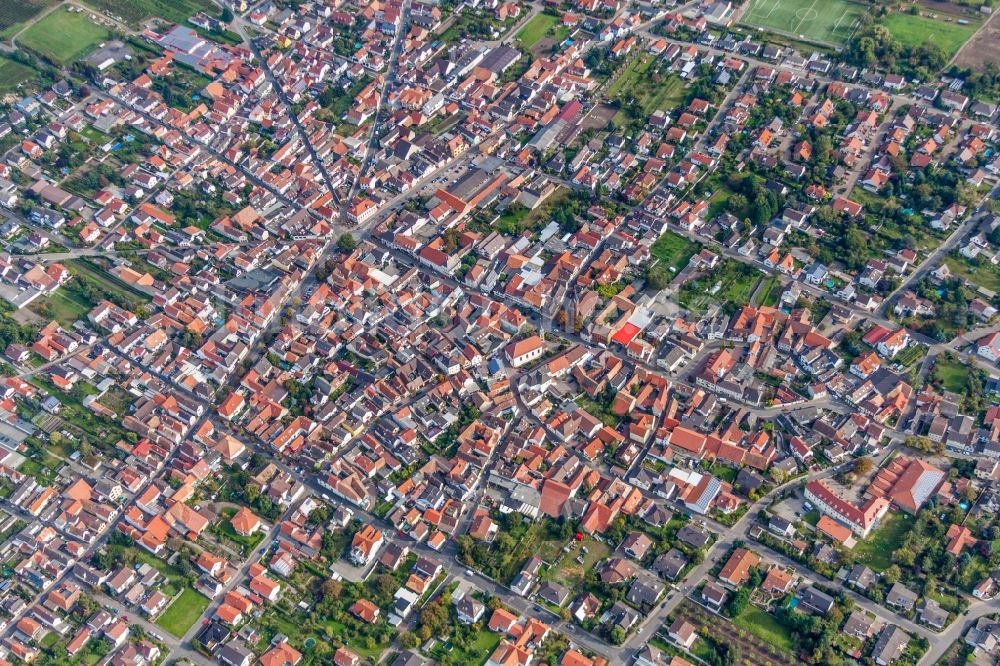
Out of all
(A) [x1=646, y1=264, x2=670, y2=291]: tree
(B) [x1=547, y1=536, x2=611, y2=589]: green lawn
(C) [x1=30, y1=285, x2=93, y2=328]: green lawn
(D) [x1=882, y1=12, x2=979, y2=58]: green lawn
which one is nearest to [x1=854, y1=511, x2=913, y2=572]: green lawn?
(B) [x1=547, y1=536, x2=611, y2=589]: green lawn

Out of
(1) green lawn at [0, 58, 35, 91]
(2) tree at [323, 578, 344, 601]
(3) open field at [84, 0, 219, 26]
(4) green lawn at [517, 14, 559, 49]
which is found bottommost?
(2) tree at [323, 578, 344, 601]

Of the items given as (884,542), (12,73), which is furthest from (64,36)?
(884,542)

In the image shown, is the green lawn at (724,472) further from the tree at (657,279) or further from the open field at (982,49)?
the open field at (982,49)

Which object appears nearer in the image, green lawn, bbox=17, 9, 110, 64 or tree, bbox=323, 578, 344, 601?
tree, bbox=323, 578, 344, 601

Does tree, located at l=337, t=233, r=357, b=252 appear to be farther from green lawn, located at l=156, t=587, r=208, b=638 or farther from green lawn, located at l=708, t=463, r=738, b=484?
green lawn, located at l=708, t=463, r=738, b=484

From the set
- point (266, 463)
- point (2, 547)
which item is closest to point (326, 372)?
point (266, 463)

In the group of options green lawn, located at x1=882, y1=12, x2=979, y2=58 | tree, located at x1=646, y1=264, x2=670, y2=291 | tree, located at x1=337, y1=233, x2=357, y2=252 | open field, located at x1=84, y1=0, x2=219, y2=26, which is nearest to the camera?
tree, located at x1=646, y1=264, x2=670, y2=291

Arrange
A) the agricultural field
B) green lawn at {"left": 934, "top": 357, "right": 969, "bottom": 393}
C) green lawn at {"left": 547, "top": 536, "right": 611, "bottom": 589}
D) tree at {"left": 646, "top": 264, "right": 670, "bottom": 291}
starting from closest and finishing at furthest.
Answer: green lawn at {"left": 547, "top": 536, "right": 611, "bottom": 589} → green lawn at {"left": 934, "top": 357, "right": 969, "bottom": 393} → tree at {"left": 646, "top": 264, "right": 670, "bottom": 291} → the agricultural field
